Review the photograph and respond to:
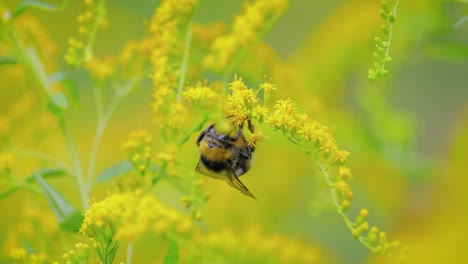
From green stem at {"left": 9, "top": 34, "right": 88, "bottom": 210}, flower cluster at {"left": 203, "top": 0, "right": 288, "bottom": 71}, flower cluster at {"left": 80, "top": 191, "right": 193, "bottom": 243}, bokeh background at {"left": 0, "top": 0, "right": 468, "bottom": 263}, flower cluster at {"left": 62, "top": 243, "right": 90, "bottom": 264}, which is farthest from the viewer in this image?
bokeh background at {"left": 0, "top": 0, "right": 468, "bottom": 263}

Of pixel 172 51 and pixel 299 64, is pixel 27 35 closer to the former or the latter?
pixel 172 51

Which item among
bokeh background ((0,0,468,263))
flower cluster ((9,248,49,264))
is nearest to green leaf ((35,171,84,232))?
flower cluster ((9,248,49,264))

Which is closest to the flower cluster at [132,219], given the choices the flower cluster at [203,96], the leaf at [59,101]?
the flower cluster at [203,96]

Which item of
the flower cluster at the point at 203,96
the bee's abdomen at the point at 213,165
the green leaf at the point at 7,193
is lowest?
the green leaf at the point at 7,193

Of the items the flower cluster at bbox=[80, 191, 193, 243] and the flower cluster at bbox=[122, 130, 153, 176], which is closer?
the flower cluster at bbox=[80, 191, 193, 243]

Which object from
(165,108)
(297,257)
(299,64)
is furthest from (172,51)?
(299,64)

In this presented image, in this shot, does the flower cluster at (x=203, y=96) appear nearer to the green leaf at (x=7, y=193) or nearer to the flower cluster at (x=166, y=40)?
the flower cluster at (x=166, y=40)

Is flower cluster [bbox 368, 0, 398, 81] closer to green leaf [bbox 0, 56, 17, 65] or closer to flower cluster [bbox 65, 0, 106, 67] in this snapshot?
flower cluster [bbox 65, 0, 106, 67]
